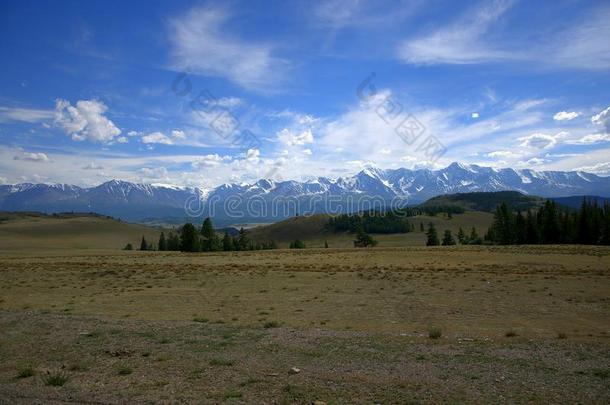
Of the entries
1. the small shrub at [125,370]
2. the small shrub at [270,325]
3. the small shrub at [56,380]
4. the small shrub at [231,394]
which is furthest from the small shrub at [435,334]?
the small shrub at [56,380]

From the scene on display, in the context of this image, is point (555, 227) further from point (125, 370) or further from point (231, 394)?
point (125, 370)

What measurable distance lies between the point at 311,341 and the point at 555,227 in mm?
85893

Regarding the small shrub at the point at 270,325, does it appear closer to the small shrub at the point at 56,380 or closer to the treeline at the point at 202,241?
the small shrub at the point at 56,380

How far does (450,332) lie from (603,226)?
76.4 meters

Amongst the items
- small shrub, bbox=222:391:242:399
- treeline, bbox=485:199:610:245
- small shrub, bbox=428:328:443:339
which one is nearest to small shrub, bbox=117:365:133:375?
small shrub, bbox=222:391:242:399

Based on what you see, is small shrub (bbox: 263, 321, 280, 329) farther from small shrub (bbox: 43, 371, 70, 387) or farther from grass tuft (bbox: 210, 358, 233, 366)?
small shrub (bbox: 43, 371, 70, 387)

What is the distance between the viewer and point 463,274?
3659 cm

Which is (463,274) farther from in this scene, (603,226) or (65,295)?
(603,226)

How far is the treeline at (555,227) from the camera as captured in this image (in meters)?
79.8

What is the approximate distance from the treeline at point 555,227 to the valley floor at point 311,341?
56.9 m

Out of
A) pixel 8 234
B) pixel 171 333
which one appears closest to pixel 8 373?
pixel 171 333

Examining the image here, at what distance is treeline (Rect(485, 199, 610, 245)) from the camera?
262 feet

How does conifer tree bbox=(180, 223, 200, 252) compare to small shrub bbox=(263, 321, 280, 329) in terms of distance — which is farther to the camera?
conifer tree bbox=(180, 223, 200, 252)

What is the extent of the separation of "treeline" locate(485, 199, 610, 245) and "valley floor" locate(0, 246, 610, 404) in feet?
187
